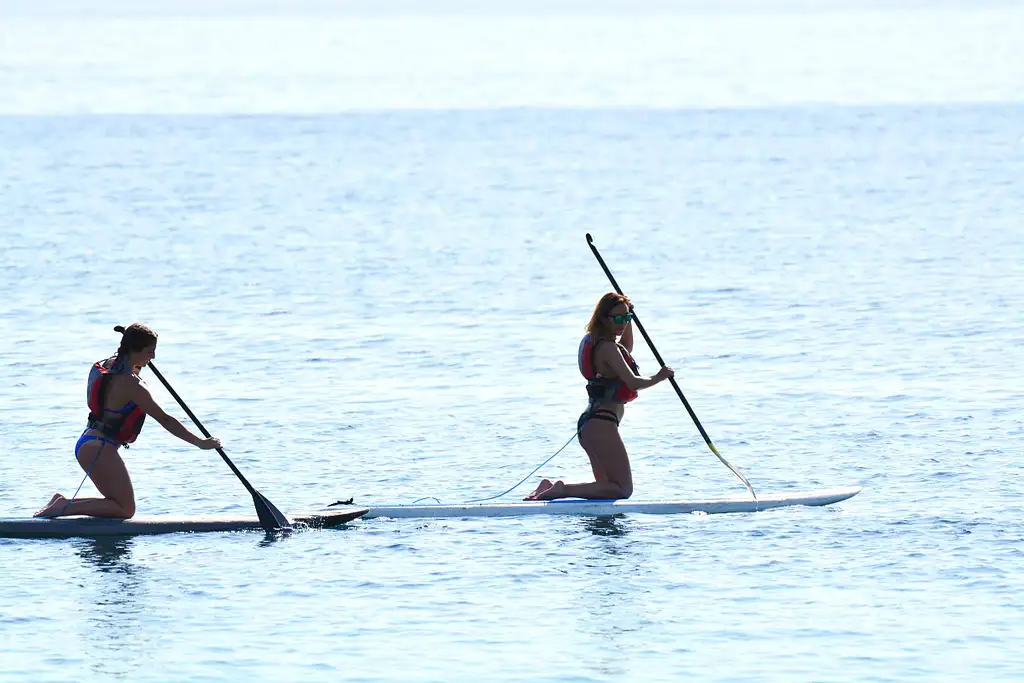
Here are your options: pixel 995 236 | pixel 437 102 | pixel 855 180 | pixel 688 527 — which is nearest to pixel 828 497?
pixel 688 527

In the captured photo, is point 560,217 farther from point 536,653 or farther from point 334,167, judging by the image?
point 536,653

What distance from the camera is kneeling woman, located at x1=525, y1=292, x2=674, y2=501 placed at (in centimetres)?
1552

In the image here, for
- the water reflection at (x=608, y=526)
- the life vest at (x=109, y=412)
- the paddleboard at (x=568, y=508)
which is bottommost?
the water reflection at (x=608, y=526)

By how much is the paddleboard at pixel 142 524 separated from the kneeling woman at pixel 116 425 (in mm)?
88

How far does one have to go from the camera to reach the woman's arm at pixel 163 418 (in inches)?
575

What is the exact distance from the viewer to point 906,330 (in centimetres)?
2727

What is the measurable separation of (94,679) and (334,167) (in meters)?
52.0

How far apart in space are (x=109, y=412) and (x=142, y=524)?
0.97 meters

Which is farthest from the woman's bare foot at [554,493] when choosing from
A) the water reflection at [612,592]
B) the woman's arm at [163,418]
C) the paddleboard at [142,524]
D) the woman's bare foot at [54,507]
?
the woman's bare foot at [54,507]

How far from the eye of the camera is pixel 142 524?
50.2 feet

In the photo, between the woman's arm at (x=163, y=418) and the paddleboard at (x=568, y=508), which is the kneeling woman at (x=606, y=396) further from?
the woman's arm at (x=163, y=418)

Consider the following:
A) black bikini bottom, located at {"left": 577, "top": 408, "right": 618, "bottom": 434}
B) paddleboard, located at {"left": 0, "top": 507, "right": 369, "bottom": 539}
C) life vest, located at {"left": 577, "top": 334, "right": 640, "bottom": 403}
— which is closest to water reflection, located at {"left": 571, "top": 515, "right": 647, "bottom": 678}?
black bikini bottom, located at {"left": 577, "top": 408, "right": 618, "bottom": 434}

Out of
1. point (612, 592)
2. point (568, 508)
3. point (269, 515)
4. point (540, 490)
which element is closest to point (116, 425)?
point (269, 515)

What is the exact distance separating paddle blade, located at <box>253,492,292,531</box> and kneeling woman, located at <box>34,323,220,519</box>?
2.80ft
